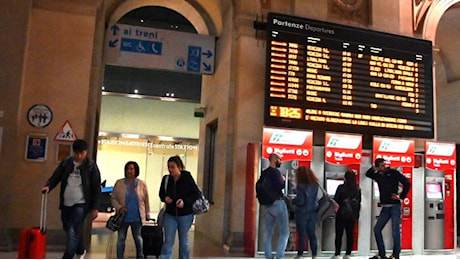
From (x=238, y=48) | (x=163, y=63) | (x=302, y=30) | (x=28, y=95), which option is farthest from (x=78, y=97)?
(x=302, y=30)

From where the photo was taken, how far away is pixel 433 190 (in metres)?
7.47

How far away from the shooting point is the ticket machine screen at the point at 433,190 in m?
7.42

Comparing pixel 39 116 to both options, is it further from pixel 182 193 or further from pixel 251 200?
pixel 251 200

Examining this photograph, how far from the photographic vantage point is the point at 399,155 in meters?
7.14

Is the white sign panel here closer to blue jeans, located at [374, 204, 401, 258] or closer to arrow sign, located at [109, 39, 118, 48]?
arrow sign, located at [109, 39, 118, 48]

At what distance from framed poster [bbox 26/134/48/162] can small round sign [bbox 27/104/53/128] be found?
178 millimetres

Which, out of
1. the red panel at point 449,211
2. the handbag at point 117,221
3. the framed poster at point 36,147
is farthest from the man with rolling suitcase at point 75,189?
the red panel at point 449,211

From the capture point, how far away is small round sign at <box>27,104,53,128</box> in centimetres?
625

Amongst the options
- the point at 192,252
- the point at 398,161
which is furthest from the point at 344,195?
the point at 192,252

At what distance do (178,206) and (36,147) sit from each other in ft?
10.1

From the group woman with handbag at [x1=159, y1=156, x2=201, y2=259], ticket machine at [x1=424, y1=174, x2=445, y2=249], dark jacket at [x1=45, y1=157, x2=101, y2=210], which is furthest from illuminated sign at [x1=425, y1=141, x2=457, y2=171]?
dark jacket at [x1=45, y1=157, x2=101, y2=210]

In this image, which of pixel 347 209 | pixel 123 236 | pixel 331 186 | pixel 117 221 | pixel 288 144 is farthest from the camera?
pixel 331 186

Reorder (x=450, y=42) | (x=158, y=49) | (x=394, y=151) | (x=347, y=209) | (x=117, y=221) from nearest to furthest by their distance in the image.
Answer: (x=117, y=221) → (x=347, y=209) → (x=394, y=151) → (x=158, y=49) → (x=450, y=42)

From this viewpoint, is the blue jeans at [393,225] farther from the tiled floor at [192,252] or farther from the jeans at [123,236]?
the jeans at [123,236]
